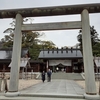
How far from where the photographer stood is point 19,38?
274 inches

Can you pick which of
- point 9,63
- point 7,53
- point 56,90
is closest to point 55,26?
point 56,90

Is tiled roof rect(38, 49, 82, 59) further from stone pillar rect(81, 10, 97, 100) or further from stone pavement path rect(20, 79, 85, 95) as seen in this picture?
stone pillar rect(81, 10, 97, 100)

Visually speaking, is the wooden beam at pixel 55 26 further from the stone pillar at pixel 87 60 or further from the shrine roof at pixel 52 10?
the shrine roof at pixel 52 10

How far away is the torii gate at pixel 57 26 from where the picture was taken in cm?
611

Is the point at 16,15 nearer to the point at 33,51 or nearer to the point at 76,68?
the point at 76,68

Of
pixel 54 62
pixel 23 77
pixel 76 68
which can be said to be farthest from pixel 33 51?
pixel 23 77

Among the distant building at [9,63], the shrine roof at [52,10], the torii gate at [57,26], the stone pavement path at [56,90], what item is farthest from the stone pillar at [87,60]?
the distant building at [9,63]

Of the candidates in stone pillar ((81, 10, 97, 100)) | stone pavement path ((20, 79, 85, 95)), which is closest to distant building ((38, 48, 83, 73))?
stone pavement path ((20, 79, 85, 95))

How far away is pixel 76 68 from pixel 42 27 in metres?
28.2

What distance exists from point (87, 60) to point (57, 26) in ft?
8.13

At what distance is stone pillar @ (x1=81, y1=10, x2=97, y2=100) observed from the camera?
5.84 m

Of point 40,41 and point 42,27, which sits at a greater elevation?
point 40,41

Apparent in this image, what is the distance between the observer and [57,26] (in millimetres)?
6984

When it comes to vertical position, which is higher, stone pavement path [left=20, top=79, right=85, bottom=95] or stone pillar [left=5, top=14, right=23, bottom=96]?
stone pillar [left=5, top=14, right=23, bottom=96]
